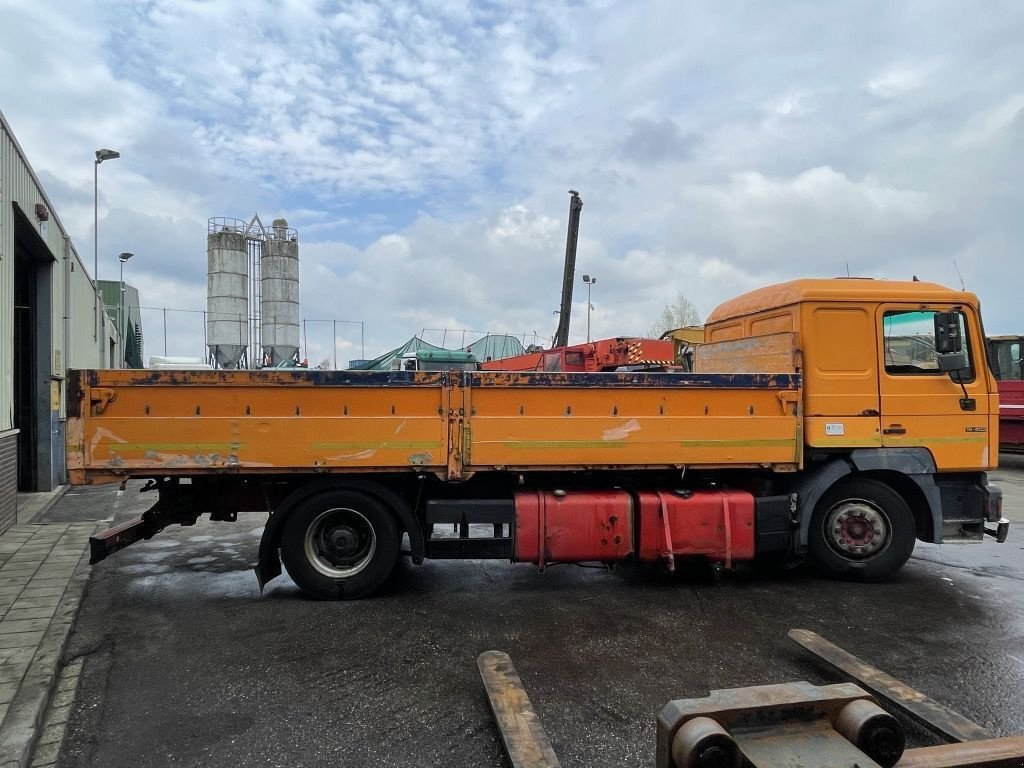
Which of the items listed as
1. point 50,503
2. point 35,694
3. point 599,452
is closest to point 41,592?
point 35,694

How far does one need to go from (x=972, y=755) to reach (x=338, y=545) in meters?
4.42

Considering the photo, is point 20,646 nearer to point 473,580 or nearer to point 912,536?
point 473,580

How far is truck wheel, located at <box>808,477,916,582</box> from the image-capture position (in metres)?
5.96

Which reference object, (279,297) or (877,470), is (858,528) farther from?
(279,297)

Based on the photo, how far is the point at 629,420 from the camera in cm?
564

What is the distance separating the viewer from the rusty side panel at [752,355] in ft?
19.5

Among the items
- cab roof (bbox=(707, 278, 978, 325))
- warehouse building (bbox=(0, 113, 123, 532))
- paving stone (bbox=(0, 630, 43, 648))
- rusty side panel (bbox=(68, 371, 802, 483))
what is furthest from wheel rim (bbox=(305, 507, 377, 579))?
warehouse building (bbox=(0, 113, 123, 532))

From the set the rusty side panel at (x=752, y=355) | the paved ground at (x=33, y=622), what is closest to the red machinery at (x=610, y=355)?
the rusty side panel at (x=752, y=355)

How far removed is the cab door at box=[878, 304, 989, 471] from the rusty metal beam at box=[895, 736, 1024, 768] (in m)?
3.34

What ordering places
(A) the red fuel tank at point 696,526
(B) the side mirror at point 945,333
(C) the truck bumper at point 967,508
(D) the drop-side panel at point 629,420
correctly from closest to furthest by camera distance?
(D) the drop-side panel at point 629,420 < (B) the side mirror at point 945,333 < (A) the red fuel tank at point 696,526 < (C) the truck bumper at point 967,508

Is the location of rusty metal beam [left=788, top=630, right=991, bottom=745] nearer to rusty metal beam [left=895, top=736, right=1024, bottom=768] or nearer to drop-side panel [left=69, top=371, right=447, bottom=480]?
rusty metal beam [left=895, top=736, right=1024, bottom=768]

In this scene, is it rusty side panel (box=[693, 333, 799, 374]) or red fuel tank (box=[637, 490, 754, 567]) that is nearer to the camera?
red fuel tank (box=[637, 490, 754, 567])

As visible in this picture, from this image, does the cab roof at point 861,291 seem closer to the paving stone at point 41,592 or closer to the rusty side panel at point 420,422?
the rusty side panel at point 420,422

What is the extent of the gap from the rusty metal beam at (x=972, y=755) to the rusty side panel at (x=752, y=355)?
3.41 meters
